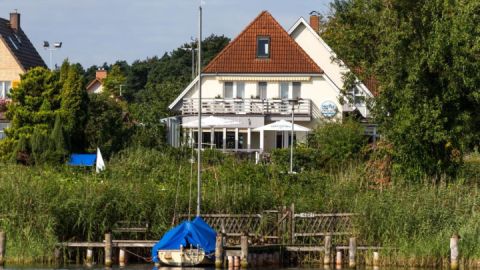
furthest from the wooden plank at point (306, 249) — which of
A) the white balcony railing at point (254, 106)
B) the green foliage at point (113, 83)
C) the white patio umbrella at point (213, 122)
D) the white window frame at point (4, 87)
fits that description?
the green foliage at point (113, 83)

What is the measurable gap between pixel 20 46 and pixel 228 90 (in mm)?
21712

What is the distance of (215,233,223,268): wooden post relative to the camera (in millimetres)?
36219

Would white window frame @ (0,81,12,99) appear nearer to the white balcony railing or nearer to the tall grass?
the white balcony railing

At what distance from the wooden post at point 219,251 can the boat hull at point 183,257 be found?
29.0 inches

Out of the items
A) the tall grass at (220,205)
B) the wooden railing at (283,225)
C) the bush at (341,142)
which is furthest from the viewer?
the bush at (341,142)

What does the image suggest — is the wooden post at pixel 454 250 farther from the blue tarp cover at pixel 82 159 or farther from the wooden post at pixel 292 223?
the blue tarp cover at pixel 82 159

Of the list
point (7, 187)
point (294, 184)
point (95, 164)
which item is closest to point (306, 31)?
point (95, 164)

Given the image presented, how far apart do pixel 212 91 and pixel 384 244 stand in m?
31.9

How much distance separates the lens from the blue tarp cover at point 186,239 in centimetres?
3703

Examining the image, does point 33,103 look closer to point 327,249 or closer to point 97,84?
point 327,249

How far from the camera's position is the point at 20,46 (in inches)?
3295

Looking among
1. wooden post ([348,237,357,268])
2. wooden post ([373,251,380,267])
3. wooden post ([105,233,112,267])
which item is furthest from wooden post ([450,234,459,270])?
wooden post ([105,233,112,267])

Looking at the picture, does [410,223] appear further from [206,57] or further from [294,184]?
[206,57]

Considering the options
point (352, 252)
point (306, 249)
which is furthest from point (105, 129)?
point (352, 252)
